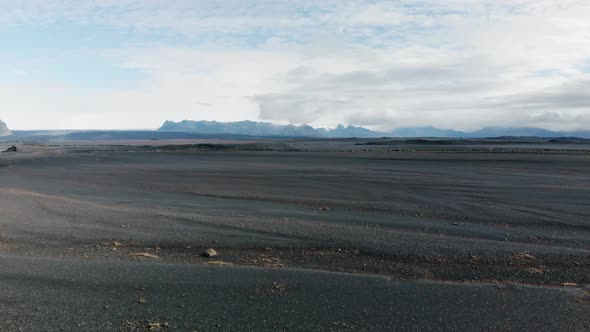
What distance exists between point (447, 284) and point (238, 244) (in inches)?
156

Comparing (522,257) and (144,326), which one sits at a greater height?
(522,257)

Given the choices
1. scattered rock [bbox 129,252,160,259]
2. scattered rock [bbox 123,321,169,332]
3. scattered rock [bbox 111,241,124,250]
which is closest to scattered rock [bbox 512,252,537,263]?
scattered rock [bbox 123,321,169,332]

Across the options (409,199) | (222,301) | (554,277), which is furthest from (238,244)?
(409,199)

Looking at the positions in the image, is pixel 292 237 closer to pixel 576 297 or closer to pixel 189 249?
pixel 189 249

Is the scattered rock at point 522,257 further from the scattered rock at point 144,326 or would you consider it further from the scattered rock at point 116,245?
the scattered rock at point 116,245

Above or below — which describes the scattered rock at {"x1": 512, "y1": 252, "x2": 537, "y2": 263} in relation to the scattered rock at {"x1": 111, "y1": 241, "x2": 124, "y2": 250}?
above

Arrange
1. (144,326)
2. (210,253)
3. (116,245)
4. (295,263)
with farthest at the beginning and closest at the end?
(116,245)
(210,253)
(295,263)
(144,326)

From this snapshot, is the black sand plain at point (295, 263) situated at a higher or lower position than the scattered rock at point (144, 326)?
higher

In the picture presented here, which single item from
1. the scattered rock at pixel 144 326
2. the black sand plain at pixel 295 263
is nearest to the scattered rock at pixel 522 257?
the black sand plain at pixel 295 263

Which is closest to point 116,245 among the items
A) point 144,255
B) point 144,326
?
point 144,255

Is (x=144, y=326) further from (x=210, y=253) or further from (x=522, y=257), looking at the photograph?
(x=522, y=257)

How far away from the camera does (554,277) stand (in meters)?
6.66

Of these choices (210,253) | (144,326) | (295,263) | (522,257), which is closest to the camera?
(144,326)

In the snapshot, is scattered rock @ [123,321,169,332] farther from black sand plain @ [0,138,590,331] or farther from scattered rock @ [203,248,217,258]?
scattered rock @ [203,248,217,258]
